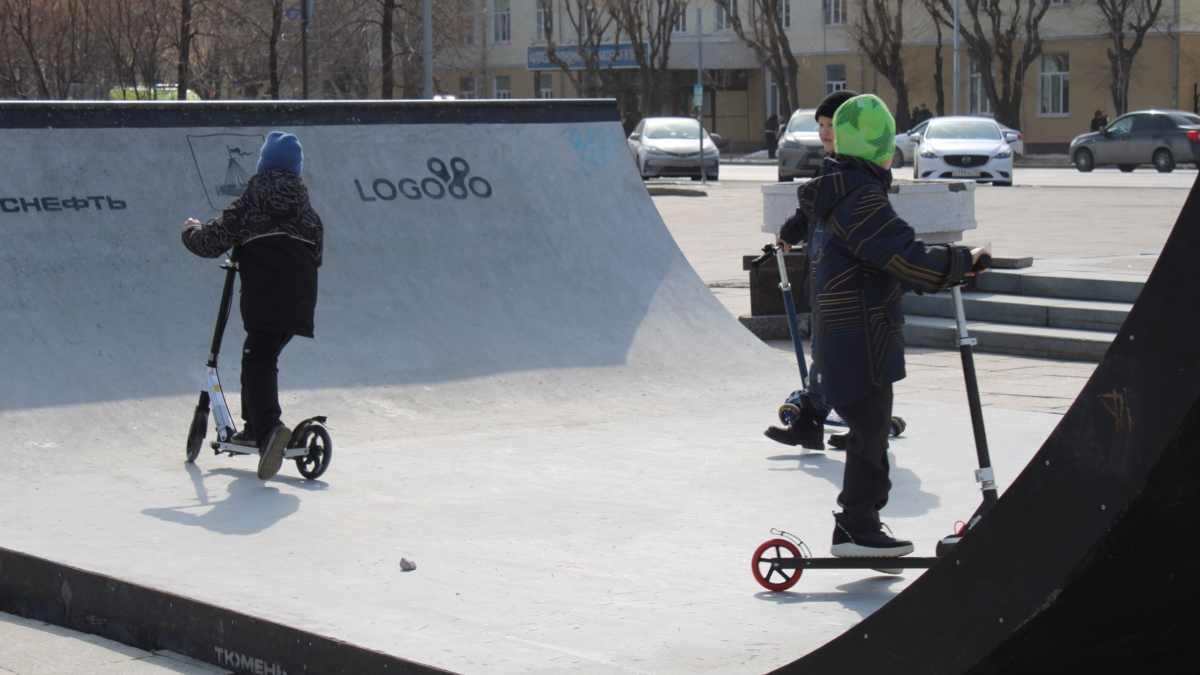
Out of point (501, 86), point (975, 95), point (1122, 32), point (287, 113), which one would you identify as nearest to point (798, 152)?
point (287, 113)

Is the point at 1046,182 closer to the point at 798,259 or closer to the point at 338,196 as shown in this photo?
the point at 798,259

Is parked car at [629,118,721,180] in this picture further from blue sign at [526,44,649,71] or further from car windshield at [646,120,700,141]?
blue sign at [526,44,649,71]

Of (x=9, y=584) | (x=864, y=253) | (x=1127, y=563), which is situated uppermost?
(x=864, y=253)

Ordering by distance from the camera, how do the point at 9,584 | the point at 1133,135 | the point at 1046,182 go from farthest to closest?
the point at 1133,135 → the point at 1046,182 → the point at 9,584

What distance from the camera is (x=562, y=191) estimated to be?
9734 mm

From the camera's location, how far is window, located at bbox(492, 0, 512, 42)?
67000mm

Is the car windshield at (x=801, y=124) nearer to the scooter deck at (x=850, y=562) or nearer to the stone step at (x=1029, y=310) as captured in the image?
the stone step at (x=1029, y=310)

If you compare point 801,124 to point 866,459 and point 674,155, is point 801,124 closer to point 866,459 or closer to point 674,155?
point 674,155

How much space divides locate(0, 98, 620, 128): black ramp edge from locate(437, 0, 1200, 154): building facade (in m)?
39.5

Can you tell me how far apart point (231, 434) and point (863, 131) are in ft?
10.5

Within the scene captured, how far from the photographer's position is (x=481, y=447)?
21.9 ft

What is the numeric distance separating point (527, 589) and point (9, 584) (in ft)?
6.26

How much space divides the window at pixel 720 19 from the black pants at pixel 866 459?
59699mm

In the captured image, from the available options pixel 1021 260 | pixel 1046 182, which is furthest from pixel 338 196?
pixel 1046 182
